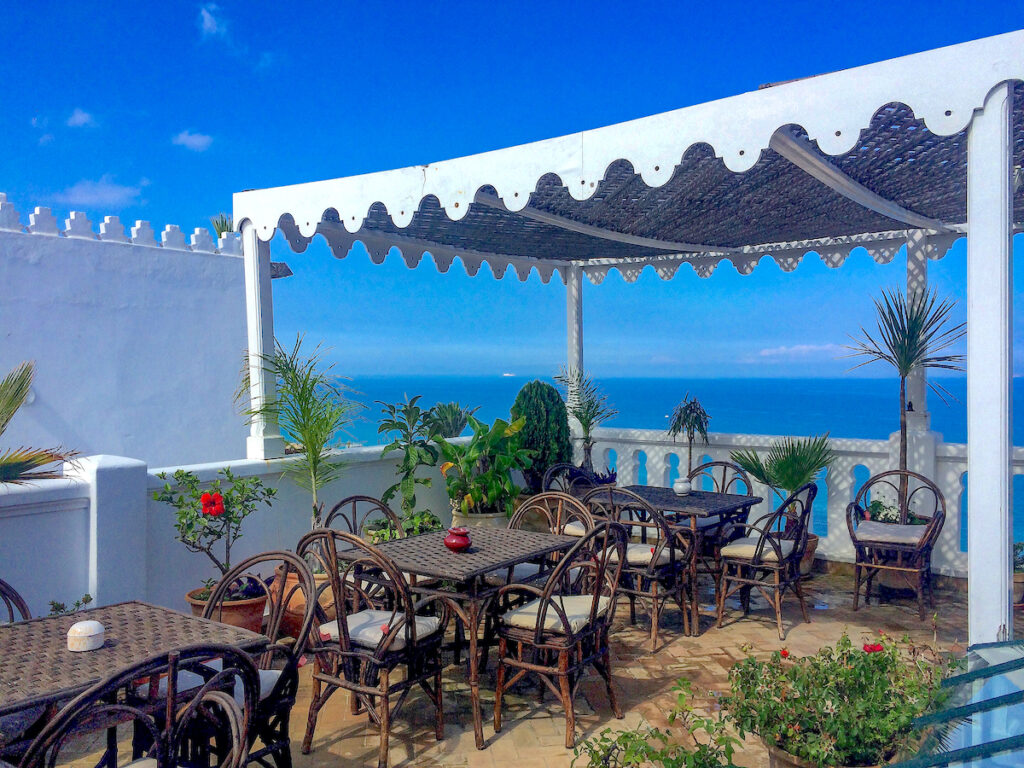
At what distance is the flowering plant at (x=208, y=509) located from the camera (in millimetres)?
4297

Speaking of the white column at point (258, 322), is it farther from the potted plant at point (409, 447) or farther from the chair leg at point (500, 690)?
the chair leg at point (500, 690)

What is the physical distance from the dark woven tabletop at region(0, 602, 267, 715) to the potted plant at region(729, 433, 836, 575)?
4.35 metres

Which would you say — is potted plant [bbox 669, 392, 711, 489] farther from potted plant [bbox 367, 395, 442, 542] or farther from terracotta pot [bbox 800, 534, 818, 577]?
potted plant [bbox 367, 395, 442, 542]

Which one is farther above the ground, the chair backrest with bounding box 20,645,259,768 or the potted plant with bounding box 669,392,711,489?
the potted plant with bounding box 669,392,711,489

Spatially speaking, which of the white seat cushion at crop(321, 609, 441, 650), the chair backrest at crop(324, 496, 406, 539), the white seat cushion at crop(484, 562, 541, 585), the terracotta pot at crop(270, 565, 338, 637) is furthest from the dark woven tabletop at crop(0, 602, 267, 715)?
the white seat cushion at crop(484, 562, 541, 585)

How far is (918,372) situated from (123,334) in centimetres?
1082

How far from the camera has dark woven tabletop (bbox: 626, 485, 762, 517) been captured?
4.91 meters

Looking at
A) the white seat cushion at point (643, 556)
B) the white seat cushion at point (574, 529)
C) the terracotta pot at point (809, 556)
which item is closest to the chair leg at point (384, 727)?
the white seat cushion at point (643, 556)

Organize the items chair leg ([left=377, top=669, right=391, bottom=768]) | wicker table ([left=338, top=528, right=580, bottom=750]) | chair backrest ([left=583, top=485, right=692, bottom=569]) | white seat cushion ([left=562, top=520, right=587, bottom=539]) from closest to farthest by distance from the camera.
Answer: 1. chair leg ([left=377, top=669, right=391, bottom=768])
2. wicker table ([left=338, top=528, right=580, bottom=750])
3. chair backrest ([left=583, top=485, right=692, bottom=569])
4. white seat cushion ([left=562, top=520, right=587, bottom=539])

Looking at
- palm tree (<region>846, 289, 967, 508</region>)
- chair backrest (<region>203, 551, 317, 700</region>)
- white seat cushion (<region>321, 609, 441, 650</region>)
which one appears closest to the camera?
chair backrest (<region>203, 551, 317, 700</region>)

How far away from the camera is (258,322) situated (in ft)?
18.2

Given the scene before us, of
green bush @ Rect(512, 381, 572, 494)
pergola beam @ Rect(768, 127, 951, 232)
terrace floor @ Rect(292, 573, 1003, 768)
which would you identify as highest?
pergola beam @ Rect(768, 127, 951, 232)

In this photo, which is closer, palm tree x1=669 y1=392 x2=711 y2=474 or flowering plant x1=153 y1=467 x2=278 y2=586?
flowering plant x1=153 y1=467 x2=278 y2=586

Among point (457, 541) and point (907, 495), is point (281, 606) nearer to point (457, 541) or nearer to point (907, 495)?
point (457, 541)
